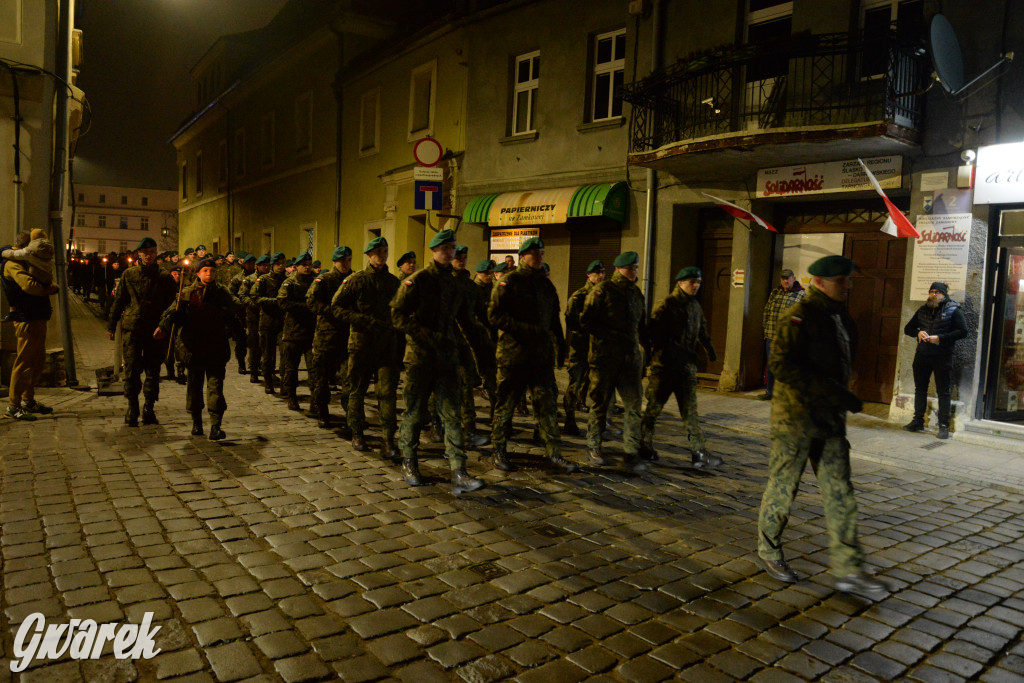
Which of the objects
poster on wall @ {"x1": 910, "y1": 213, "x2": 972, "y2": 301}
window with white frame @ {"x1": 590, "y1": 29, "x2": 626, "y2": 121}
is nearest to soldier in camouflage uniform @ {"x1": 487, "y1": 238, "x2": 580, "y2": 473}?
poster on wall @ {"x1": 910, "y1": 213, "x2": 972, "y2": 301}

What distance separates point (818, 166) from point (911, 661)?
9.27m

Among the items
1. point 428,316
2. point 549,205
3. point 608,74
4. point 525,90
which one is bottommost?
point 428,316

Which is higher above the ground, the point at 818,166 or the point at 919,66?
the point at 919,66

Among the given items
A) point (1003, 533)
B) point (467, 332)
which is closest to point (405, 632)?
point (467, 332)

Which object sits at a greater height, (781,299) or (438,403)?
(781,299)

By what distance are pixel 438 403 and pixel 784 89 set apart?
336 inches

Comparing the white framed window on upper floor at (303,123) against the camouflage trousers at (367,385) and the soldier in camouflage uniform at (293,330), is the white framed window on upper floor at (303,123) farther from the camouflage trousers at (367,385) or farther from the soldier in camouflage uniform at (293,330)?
the camouflage trousers at (367,385)

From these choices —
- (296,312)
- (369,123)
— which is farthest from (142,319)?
(369,123)

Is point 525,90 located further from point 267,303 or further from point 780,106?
point 267,303

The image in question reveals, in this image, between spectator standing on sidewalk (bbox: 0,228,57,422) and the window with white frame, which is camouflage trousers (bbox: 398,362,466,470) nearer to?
spectator standing on sidewalk (bbox: 0,228,57,422)

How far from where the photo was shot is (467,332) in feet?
23.4

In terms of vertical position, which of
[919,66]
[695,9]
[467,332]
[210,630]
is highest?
[695,9]

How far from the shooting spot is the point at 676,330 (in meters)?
7.05

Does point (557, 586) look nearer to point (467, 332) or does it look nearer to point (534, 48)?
point (467, 332)
